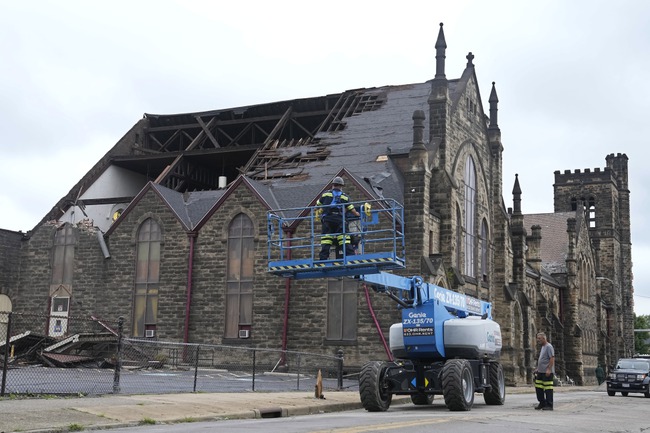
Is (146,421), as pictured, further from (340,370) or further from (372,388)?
(340,370)

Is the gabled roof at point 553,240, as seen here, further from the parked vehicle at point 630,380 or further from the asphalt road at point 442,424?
the asphalt road at point 442,424

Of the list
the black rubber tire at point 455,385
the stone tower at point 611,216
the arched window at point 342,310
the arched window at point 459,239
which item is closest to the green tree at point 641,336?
the stone tower at point 611,216

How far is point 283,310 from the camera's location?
32.4 meters

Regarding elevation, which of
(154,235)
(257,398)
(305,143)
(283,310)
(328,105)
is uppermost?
(328,105)

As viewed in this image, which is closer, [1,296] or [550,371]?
[550,371]

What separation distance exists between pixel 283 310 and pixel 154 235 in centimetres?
694

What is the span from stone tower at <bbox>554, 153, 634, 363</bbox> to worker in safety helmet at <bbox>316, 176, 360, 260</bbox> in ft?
217

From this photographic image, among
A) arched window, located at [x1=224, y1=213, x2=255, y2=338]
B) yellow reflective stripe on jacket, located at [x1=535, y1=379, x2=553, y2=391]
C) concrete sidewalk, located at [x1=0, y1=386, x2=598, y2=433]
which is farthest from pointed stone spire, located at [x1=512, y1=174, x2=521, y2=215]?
yellow reflective stripe on jacket, located at [x1=535, y1=379, x2=553, y2=391]

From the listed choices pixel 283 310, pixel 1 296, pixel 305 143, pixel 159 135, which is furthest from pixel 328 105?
pixel 1 296

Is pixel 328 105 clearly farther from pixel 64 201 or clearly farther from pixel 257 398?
pixel 257 398

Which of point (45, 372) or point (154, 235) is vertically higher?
point (154, 235)

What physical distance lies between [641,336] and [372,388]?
117 meters

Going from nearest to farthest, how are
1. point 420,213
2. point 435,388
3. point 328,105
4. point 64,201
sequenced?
point 435,388 → point 420,213 → point 64,201 → point 328,105

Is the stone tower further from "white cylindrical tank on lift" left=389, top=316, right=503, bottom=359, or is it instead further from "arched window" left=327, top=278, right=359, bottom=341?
"white cylindrical tank on lift" left=389, top=316, right=503, bottom=359
